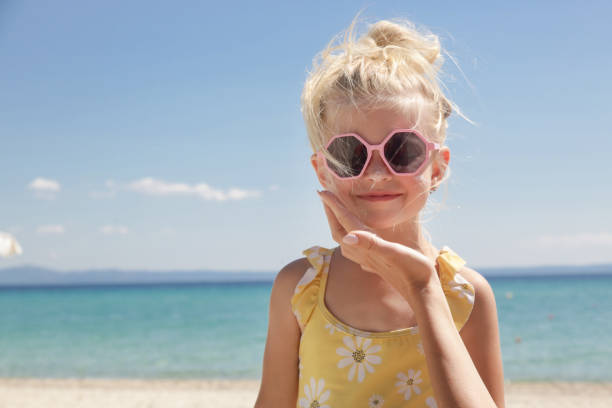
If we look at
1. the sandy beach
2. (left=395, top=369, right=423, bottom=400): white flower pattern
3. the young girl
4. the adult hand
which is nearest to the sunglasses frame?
the young girl

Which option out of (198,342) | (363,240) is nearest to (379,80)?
(363,240)

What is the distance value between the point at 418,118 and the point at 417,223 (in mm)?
389

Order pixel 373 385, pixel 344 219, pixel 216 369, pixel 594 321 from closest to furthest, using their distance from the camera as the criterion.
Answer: pixel 344 219
pixel 373 385
pixel 216 369
pixel 594 321

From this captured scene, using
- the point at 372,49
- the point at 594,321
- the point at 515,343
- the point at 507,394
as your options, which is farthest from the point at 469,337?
the point at 594,321

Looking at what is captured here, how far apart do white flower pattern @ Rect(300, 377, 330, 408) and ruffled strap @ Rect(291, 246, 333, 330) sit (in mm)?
199

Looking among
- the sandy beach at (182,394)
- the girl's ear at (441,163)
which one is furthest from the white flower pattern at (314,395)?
the sandy beach at (182,394)

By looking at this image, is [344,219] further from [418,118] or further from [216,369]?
[216,369]

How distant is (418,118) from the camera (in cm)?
180

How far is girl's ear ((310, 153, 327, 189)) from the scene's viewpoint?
192 centimetres

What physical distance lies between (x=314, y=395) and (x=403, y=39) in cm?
130

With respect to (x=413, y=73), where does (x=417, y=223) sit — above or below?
below

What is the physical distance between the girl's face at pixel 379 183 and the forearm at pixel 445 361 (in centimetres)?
38

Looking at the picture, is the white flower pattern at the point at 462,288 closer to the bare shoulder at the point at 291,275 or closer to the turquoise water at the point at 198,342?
the bare shoulder at the point at 291,275

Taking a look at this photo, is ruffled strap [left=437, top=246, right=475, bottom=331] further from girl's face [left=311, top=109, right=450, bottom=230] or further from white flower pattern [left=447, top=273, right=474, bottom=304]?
girl's face [left=311, top=109, right=450, bottom=230]
